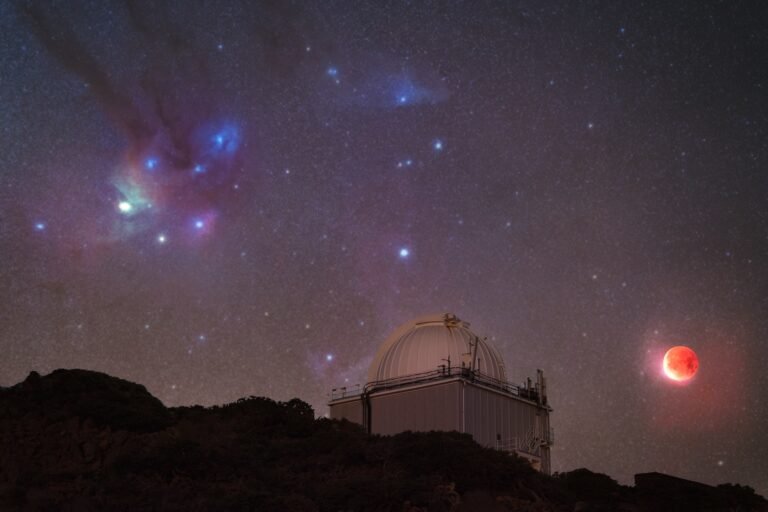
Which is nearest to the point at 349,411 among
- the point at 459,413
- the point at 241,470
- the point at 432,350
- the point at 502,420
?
the point at 432,350

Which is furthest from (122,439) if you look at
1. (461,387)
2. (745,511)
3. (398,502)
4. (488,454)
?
(745,511)

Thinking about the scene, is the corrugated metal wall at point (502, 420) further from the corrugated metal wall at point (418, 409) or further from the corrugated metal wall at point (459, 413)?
the corrugated metal wall at point (418, 409)

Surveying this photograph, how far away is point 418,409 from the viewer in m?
33.9

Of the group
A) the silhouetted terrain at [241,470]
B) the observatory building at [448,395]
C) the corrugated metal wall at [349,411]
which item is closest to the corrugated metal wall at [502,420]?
the observatory building at [448,395]

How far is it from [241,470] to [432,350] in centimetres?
1326

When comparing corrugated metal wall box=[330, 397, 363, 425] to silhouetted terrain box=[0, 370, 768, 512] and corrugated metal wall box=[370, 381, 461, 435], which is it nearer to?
corrugated metal wall box=[370, 381, 461, 435]

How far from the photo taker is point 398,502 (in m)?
22.0

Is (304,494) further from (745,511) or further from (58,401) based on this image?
(745,511)

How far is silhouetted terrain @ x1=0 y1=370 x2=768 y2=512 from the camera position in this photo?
70.2ft

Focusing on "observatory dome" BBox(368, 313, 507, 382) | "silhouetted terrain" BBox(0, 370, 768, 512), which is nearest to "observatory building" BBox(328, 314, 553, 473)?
"observatory dome" BBox(368, 313, 507, 382)

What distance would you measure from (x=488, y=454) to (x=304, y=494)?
6622mm

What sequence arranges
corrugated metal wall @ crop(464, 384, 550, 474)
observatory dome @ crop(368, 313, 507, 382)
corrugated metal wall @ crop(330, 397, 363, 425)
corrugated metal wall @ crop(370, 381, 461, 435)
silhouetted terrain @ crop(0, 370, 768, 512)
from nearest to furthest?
silhouetted terrain @ crop(0, 370, 768, 512) → corrugated metal wall @ crop(370, 381, 461, 435) → corrugated metal wall @ crop(464, 384, 550, 474) → observatory dome @ crop(368, 313, 507, 382) → corrugated metal wall @ crop(330, 397, 363, 425)

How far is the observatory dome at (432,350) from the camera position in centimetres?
3494

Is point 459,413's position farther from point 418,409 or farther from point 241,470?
point 241,470
